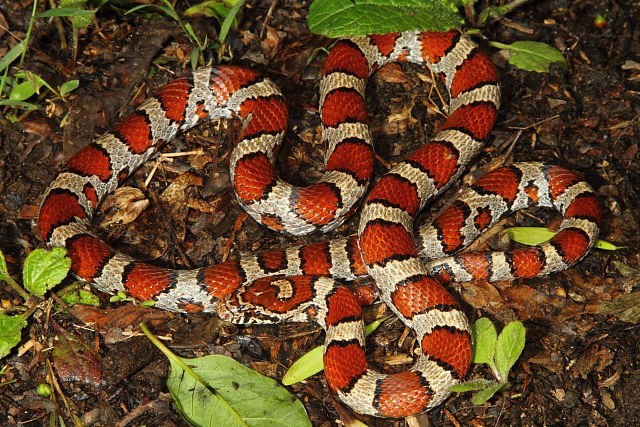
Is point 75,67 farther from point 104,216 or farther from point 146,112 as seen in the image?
point 104,216

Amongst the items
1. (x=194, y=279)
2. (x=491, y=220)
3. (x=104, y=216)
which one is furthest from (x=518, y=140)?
(x=104, y=216)

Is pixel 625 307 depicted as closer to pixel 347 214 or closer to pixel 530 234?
pixel 530 234

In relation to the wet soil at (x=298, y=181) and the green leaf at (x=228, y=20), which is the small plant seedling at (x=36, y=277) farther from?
the green leaf at (x=228, y=20)

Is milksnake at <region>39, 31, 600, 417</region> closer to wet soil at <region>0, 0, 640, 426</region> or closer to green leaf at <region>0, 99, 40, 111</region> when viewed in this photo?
wet soil at <region>0, 0, 640, 426</region>

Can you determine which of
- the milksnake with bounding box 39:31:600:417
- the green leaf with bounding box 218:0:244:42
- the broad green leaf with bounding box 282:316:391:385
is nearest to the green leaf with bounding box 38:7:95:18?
the milksnake with bounding box 39:31:600:417

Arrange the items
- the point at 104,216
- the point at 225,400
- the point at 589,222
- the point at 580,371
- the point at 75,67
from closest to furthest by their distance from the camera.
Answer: the point at 225,400, the point at 580,371, the point at 589,222, the point at 104,216, the point at 75,67
